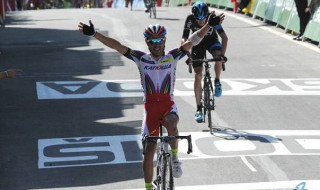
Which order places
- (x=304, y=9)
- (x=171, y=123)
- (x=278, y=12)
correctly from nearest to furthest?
(x=171, y=123), (x=304, y=9), (x=278, y=12)

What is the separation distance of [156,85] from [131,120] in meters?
5.54

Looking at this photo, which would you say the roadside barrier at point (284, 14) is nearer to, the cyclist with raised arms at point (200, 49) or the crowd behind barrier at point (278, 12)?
the crowd behind barrier at point (278, 12)

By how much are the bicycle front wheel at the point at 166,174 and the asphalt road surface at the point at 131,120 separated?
1.83 metres

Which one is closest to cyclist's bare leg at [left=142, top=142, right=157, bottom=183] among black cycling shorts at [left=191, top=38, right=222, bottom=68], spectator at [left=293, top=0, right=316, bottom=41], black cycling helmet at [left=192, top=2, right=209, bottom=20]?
black cycling helmet at [left=192, top=2, right=209, bottom=20]

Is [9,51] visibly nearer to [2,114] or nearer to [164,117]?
[2,114]

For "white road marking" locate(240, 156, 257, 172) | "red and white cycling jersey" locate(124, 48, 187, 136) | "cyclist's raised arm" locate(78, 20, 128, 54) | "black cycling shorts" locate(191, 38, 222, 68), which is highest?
"cyclist's raised arm" locate(78, 20, 128, 54)

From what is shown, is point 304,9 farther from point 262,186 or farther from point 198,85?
point 262,186

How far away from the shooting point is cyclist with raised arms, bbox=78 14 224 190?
8.91 m

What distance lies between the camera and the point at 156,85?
912 cm

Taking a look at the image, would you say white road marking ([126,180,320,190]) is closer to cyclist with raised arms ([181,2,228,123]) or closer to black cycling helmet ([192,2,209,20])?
black cycling helmet ([192,2,209,20])

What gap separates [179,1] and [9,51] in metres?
28.2

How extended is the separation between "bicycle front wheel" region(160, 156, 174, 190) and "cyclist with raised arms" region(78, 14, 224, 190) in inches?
19.8

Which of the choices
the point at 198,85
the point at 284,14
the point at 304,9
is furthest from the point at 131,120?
the point at 284,14

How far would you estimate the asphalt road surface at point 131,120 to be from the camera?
10.8m
